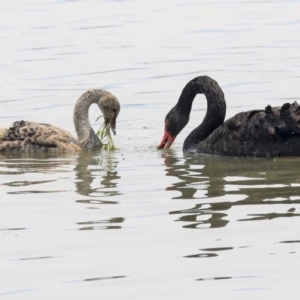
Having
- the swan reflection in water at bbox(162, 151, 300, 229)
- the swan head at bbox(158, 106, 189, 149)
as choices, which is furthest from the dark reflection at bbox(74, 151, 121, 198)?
the swan head at bbox(158, 106, 189, 149)

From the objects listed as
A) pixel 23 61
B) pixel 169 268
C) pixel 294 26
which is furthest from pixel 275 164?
pixel 294 26

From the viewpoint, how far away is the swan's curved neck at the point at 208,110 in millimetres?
11820

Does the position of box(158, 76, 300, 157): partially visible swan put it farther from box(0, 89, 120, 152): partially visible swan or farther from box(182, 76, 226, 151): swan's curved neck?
box(0, 89, 120, 152): partially visible swan

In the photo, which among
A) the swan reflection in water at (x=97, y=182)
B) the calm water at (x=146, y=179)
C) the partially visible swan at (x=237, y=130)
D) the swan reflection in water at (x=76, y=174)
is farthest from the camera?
the partially visible swan at (x=237, y=130)

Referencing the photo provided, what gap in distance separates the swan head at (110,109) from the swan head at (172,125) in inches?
21.1

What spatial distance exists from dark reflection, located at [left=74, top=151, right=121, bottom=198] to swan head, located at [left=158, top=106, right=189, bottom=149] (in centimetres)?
63

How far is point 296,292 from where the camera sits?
6141 millimetres

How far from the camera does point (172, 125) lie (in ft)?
39.5

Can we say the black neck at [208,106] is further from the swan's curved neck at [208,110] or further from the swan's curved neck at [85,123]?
the swan's curved neck at [85,123]

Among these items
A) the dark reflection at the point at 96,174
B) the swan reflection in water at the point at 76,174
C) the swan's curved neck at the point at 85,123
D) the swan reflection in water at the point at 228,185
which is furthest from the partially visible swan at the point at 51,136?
the swan reflection in water at the point at 228,185

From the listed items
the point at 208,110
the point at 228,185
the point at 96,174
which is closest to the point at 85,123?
the point at 208,110

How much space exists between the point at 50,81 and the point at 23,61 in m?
1.59

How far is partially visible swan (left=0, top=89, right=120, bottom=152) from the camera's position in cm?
1177

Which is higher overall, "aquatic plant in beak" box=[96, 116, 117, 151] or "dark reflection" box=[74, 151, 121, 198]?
"aquatic plant in beak" box=[96, 116, 117, 151]
